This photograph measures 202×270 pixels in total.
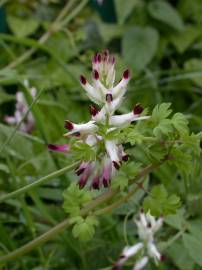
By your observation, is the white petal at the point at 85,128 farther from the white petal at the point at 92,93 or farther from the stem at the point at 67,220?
the stem at the point at 67,220

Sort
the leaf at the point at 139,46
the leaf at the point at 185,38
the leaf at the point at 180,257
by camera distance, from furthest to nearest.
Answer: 1. the leaf at the point at 185,38
2. the leaf at the point at 139,46
3. the leaf at the point at 180,257

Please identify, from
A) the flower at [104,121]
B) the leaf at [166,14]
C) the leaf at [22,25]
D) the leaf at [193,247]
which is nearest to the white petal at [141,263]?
the leaf at [193,247]

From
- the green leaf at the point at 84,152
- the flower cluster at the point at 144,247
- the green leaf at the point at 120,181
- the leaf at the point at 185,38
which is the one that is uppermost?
the leaf at the point at 185,38

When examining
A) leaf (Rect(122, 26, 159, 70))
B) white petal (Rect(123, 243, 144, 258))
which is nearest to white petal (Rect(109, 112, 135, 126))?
white petal (Rect(123, 243, 144, 258))

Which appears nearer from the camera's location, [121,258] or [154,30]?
[121,258]

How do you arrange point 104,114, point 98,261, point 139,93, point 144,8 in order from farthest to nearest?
point 144,8, point 139,93, point 98,261, point 104,114

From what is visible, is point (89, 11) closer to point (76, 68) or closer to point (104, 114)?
point (76, 68)

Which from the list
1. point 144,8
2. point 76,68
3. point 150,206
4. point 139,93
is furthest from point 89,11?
point 150,206
